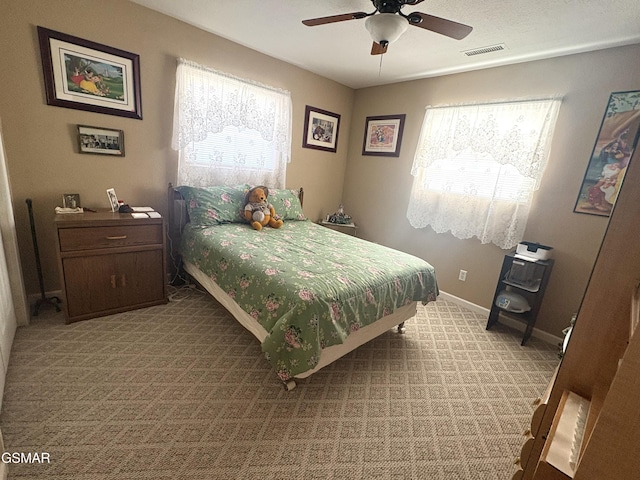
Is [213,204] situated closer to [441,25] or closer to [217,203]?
[217,203]

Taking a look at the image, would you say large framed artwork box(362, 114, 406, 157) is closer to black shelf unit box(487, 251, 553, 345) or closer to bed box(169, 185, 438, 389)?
bed box(169, 185, 438, 389)

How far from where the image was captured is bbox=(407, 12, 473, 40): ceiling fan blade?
63.6 inches

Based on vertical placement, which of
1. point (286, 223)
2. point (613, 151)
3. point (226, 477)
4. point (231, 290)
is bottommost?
point (226, 477)

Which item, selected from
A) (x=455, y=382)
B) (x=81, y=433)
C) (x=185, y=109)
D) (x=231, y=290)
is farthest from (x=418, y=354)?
(x=185, y=109)

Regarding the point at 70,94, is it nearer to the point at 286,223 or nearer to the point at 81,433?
the point at 286,223

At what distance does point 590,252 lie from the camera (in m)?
2.40

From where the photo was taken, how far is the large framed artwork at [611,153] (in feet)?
7.04

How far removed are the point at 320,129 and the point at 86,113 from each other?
8.17 feet

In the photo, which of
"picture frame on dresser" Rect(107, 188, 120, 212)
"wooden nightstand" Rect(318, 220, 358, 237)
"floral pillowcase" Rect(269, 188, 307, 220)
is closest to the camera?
"picture frame on dresser" Rect(107, 188, 120, 212)

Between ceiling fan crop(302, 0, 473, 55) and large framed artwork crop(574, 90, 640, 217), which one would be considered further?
large framed artwork crop(574, 90, 640, 217)

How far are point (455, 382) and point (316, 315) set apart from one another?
1212 mm

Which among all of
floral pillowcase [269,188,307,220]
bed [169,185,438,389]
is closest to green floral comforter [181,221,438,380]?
bed [169,185,438,389]

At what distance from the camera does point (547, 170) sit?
256 centimetres

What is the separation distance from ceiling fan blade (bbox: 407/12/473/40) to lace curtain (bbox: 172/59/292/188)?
1.92 metres
